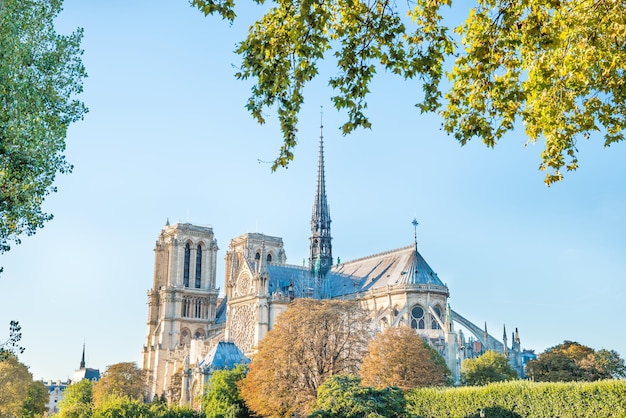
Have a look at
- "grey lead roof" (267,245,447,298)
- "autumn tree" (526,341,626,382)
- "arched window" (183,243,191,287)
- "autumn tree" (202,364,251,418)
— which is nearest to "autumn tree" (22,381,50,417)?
"autumn tree" (202,364,251,418)

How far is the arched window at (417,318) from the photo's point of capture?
65.9m

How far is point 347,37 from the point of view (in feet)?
33.2

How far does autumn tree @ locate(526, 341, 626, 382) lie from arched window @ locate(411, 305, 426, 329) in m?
13.0

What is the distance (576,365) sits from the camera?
51.1 metres

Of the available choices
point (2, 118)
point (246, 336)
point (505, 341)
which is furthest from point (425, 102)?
point (246, 336)

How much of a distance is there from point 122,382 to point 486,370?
37837 mm

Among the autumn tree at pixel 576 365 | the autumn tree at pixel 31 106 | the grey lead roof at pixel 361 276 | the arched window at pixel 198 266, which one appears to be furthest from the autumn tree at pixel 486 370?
the arched window at pixel 198 266

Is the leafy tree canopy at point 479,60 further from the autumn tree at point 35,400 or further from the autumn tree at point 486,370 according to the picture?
the autumn tree at point 35,400

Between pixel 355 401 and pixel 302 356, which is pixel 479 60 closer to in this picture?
pixel 355 401

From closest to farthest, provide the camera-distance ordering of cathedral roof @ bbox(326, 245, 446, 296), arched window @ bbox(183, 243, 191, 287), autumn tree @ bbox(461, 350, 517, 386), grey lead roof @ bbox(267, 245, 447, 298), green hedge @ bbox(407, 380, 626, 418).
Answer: green hedge @ bbox(407, 380, 626, 418) → autumn tree @ bbox(461, 350, 517, 386) → cathedral roof @ bbox(326, 245, 446, 296) → grey lead roof @ bbox(267, 245, 447, 298) → arched window @ bbox(183, 243, 191, 287)

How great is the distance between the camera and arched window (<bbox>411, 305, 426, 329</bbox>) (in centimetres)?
6588

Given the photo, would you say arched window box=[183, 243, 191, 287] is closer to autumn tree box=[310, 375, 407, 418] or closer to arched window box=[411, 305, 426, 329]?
arched window box=[411, 305, 426, 329]

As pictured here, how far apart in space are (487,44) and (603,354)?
49400mm

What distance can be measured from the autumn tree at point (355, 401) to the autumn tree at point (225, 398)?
495 inches
